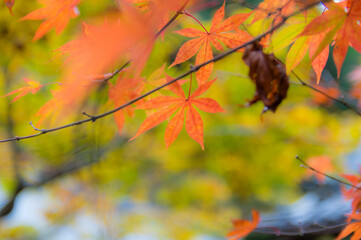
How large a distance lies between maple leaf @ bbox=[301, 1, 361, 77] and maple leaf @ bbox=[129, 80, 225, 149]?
0.60 feet

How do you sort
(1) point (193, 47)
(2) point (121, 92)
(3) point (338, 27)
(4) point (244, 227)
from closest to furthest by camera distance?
(3) point (338, 27), (1) point (193, 47), (2) point (121, 92), (4) point (244, 227)

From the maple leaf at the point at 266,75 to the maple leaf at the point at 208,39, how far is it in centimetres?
3

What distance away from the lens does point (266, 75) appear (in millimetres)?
528

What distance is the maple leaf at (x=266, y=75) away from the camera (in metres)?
0.53

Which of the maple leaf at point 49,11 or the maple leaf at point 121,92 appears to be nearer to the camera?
the maple leaf at point 49,11

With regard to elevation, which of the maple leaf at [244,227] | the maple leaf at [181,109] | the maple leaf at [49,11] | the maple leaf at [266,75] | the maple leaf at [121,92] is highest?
the maple leaf at [49,11]

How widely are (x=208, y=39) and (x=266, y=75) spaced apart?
12 cm

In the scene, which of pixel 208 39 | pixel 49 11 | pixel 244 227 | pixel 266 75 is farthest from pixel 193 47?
pixel 244 227

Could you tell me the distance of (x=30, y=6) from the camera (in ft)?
4.75

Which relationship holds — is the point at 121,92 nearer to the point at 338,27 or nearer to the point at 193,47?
the point at 193,47

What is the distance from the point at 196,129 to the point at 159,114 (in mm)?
69

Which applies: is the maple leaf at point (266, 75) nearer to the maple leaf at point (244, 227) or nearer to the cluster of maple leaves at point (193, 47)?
the cluster of maple leaves at point (193, 47)

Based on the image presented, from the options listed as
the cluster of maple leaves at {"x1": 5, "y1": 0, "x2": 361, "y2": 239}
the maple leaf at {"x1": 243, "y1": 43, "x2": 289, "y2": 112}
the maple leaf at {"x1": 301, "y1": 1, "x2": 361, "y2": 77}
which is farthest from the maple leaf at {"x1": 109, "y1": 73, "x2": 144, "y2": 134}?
the maple leaf at {"x1": 301, "y1": 1, "x2": 361, "y2": 77}

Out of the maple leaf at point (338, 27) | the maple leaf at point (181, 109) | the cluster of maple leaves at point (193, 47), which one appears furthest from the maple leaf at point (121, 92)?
the maple leaf at point (338, 27)
